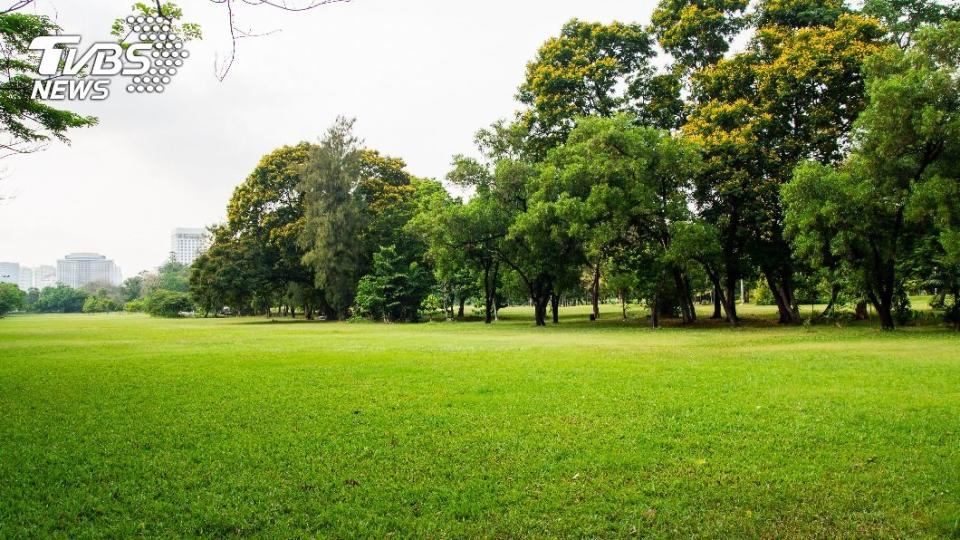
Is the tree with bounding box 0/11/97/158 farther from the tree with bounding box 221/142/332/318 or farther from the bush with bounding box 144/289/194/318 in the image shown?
the bush with bounding box 144/289/194/318

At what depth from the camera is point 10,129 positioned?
15.7 m

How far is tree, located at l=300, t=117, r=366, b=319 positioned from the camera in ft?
148

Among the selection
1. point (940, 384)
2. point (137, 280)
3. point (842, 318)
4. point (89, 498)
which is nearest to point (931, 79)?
point (842, 318)

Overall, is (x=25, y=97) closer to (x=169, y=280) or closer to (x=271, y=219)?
(x=271, y=219)

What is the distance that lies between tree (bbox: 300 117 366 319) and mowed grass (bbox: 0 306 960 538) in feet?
105

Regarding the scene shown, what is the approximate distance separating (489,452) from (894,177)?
22866mm

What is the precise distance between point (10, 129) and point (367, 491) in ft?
54.3

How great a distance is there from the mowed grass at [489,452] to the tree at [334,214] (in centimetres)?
3190

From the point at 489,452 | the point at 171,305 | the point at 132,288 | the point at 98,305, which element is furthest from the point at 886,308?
the point at 132,288

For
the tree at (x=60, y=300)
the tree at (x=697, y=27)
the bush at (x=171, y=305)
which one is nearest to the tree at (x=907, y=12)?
the tree at (x=697, y=27)

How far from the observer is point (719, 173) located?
29062 millimetres

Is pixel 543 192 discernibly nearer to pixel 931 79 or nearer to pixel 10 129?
pixel 931 79

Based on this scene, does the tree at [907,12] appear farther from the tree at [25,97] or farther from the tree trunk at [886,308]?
the tree at [25,97]

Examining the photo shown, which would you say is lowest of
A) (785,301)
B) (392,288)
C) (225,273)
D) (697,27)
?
(785,301)
